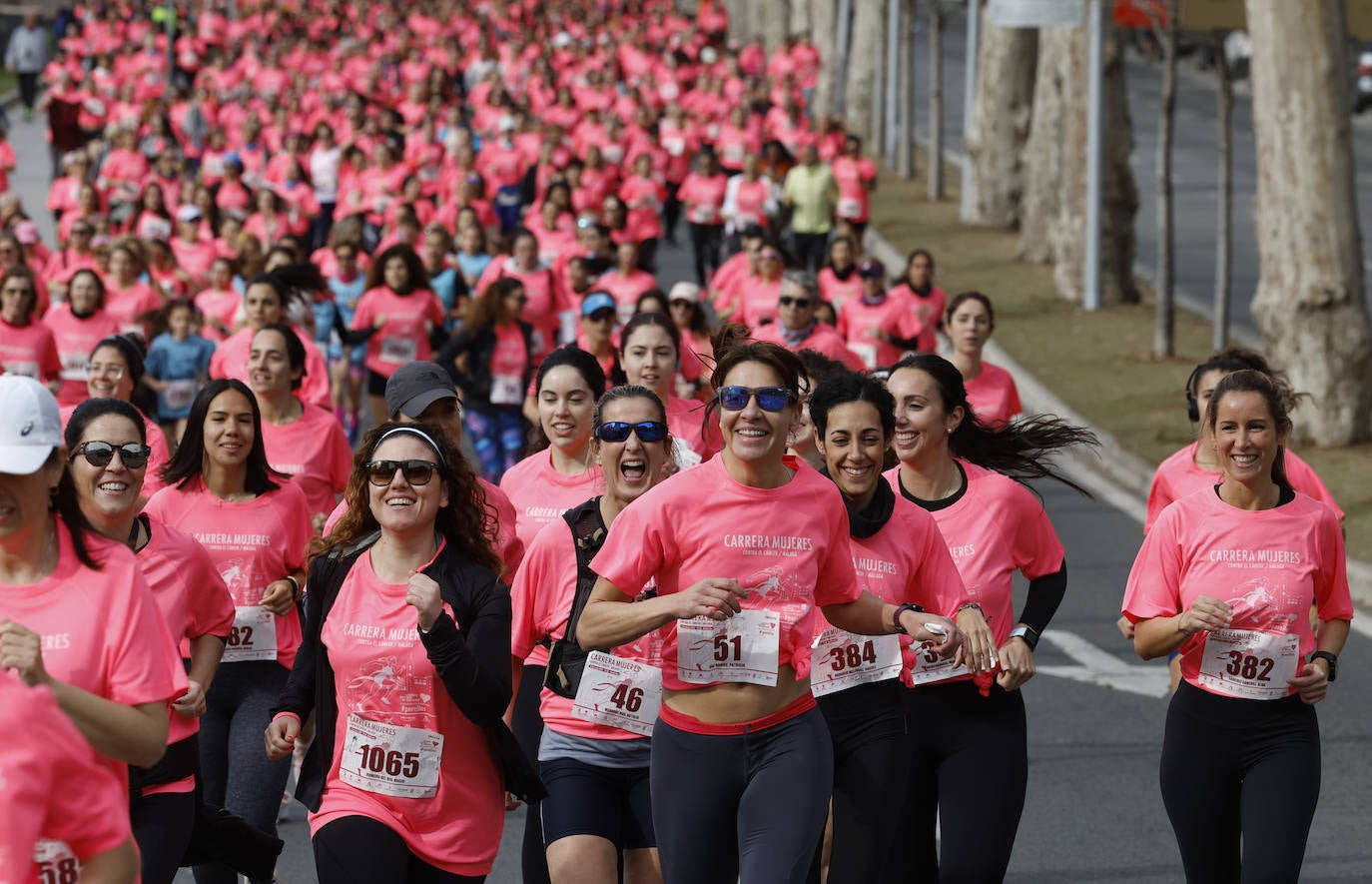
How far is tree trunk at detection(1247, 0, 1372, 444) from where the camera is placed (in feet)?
53.6

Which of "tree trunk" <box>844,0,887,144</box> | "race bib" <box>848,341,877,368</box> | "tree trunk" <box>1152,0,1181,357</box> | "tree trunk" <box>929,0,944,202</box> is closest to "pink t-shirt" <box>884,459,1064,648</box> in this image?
"race bib" <box>848,341,877,368</box>

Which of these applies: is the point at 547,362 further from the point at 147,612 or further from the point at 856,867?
the point at 147,612

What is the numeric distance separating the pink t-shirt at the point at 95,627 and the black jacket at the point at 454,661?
1261 mm

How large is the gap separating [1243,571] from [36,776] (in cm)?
365

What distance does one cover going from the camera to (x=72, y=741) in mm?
3725

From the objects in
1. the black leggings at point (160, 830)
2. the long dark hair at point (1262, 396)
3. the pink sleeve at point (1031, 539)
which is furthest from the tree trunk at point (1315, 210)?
the black leggings at point (160, 830)

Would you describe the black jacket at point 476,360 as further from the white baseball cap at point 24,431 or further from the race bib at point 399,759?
the white baseball cap at point 24,431

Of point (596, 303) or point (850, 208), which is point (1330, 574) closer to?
point (596, 303)

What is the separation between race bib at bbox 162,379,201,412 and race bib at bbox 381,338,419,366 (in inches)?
71.2

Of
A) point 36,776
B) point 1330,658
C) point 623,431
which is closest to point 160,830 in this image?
point 623,431

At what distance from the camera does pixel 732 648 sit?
18.0 feet

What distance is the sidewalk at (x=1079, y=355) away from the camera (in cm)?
1583

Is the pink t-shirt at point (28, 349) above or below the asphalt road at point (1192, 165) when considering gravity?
below

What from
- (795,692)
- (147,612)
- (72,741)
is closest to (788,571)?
(795,692)
